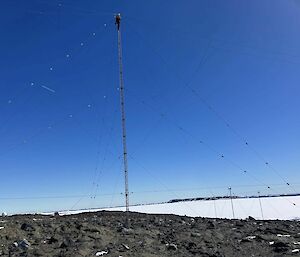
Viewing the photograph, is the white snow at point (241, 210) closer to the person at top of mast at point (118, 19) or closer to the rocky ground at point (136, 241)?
the rocky ground at point (136, 241)

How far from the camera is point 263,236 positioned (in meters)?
18.7

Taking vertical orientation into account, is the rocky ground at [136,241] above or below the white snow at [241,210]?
below

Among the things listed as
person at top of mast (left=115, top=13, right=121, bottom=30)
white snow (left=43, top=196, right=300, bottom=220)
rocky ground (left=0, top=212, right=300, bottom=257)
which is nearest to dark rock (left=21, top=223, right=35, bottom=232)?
rocky ground (left=0, top=212, right=300, bottom=257)

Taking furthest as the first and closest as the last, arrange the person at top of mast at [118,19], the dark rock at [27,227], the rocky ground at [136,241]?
the person at top of mast at [118,19] < the dark rock at [27,227] < the rocky ground at [136,241]

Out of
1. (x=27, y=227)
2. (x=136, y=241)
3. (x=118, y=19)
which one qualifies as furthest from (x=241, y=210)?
(x=27, y=227)

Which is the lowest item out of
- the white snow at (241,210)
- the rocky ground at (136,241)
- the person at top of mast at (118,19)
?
the rocky ground at (136,241)

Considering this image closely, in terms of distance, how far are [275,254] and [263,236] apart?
3.65m

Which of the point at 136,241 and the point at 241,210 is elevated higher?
the point at 241,210

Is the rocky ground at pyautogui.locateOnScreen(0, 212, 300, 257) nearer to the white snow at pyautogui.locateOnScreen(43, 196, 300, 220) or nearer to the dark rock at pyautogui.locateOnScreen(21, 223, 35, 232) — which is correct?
the dark rock at pyautogui.locateOnScreen(21, 223, 35, 232)

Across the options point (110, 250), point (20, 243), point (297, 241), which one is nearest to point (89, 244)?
point (110, 250)

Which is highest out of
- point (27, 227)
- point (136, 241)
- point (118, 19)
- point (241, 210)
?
point (118, 19)

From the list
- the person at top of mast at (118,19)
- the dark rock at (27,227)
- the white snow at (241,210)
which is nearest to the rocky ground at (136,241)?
the dark rock at (27,227)

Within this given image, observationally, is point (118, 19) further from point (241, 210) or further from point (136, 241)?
point (241, 210)

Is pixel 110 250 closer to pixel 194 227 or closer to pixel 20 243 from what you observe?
pixel 20 243
